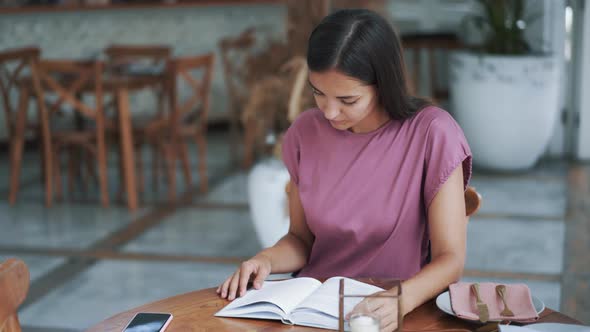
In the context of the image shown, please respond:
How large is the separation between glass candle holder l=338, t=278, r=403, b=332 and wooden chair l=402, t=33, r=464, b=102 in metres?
4.65

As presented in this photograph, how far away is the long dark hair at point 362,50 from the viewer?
157cm

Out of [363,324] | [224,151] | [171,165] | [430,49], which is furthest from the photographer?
[224,151]

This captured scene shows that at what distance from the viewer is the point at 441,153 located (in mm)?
1621

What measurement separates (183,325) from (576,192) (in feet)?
13.0

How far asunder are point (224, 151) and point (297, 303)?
5.21m

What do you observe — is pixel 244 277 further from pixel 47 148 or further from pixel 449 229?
pixel 47 148

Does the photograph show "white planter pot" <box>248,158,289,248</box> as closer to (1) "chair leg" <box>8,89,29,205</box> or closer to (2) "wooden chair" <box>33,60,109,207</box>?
(2) "wooden chair" <box>33,60,109,207</box>

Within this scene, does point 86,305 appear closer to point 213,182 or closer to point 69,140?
point 69,140

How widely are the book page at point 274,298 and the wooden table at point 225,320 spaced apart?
2 cm

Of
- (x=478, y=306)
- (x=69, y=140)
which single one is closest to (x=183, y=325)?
(x=478, y=306)

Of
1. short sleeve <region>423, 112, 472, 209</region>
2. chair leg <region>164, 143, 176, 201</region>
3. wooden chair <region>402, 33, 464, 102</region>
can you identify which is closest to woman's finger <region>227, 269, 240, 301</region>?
short sleeve <region>423, 112, 472, 209</region>

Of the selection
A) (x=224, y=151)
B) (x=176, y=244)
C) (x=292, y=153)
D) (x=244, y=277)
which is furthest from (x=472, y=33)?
(x=244, y=277)

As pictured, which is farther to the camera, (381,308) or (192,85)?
(192,85)

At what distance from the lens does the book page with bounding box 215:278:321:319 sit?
4.43ft
